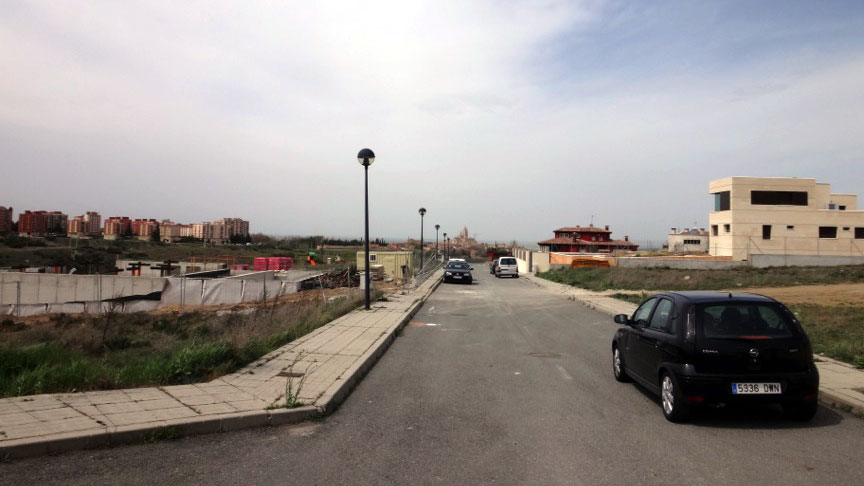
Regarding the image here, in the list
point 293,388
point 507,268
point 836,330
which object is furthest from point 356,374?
point 507,268

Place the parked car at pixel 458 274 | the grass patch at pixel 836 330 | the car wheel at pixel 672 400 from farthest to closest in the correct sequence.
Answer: the parked car at pixel 458 274, the grass patch at pixel 836 330, the car wheel at pixel 672 400

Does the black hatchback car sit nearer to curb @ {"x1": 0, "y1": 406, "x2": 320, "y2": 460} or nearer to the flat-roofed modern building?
curb @ {"x1": 0, "y1": 406, "x2": 320, "y2": 460}

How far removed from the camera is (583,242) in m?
87.6

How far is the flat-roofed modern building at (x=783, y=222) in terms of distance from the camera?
53.7 m

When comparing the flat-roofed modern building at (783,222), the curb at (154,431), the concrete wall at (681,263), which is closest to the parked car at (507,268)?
the concrete wall at (681,263)

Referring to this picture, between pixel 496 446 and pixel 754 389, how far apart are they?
9.35ft

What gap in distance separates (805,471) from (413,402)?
13.6 ft

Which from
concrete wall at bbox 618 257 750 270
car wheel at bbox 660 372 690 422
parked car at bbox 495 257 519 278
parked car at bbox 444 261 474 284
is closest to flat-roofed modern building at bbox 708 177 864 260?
concrete wall at bbox 618 257 750 270

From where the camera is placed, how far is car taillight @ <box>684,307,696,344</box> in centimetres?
625

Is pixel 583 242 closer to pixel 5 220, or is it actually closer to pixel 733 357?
pixel 733 357

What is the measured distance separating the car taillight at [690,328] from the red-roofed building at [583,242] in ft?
267

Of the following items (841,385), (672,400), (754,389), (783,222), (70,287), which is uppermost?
(783,222)

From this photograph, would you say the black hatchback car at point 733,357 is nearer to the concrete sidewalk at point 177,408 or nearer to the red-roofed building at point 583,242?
the concrete sidewalk at point 177,408

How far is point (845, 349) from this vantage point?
980 centimetres
